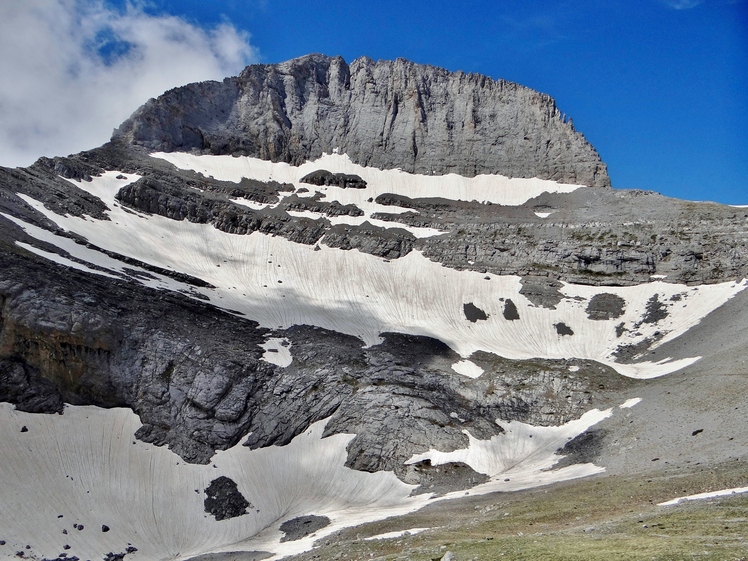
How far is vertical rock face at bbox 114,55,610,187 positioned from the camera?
402 feet

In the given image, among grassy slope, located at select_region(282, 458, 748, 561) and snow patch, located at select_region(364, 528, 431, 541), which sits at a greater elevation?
grassy slope, located at select_region(282, 458, 748, 561)

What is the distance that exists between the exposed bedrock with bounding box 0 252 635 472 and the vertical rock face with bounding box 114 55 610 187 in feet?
216

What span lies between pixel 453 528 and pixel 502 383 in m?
30.7

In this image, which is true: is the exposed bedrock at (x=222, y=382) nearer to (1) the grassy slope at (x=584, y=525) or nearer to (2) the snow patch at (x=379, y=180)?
(1) the grassy slope at (x=584, y=525)

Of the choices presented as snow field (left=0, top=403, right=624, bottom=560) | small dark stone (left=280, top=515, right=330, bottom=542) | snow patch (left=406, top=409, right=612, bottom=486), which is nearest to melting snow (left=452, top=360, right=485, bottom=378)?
snow patch (left=406, top=409, right=612, bottom=486)

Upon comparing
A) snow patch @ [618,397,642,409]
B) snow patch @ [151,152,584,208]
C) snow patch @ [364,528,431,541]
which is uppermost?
snow patch @ [151,152,584,208]

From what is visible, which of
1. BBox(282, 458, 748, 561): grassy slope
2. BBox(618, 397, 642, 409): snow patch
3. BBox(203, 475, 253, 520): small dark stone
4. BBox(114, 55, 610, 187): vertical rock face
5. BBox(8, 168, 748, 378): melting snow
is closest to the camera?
BBox(282, 458, 748, 561): grassy slope

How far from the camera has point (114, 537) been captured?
146ft

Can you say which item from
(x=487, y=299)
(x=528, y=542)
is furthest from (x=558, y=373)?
(x=528, y=542)

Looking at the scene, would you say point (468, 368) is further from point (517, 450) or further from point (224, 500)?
point (224, 500)

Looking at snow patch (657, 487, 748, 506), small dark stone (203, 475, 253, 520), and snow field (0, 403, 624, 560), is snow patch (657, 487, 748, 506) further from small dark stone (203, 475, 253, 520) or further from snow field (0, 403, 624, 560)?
small dark stone (203, 475, 253, 520)

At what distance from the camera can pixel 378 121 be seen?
13525cm

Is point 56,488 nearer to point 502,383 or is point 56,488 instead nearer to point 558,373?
point 502,383

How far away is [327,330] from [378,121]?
246 ft
